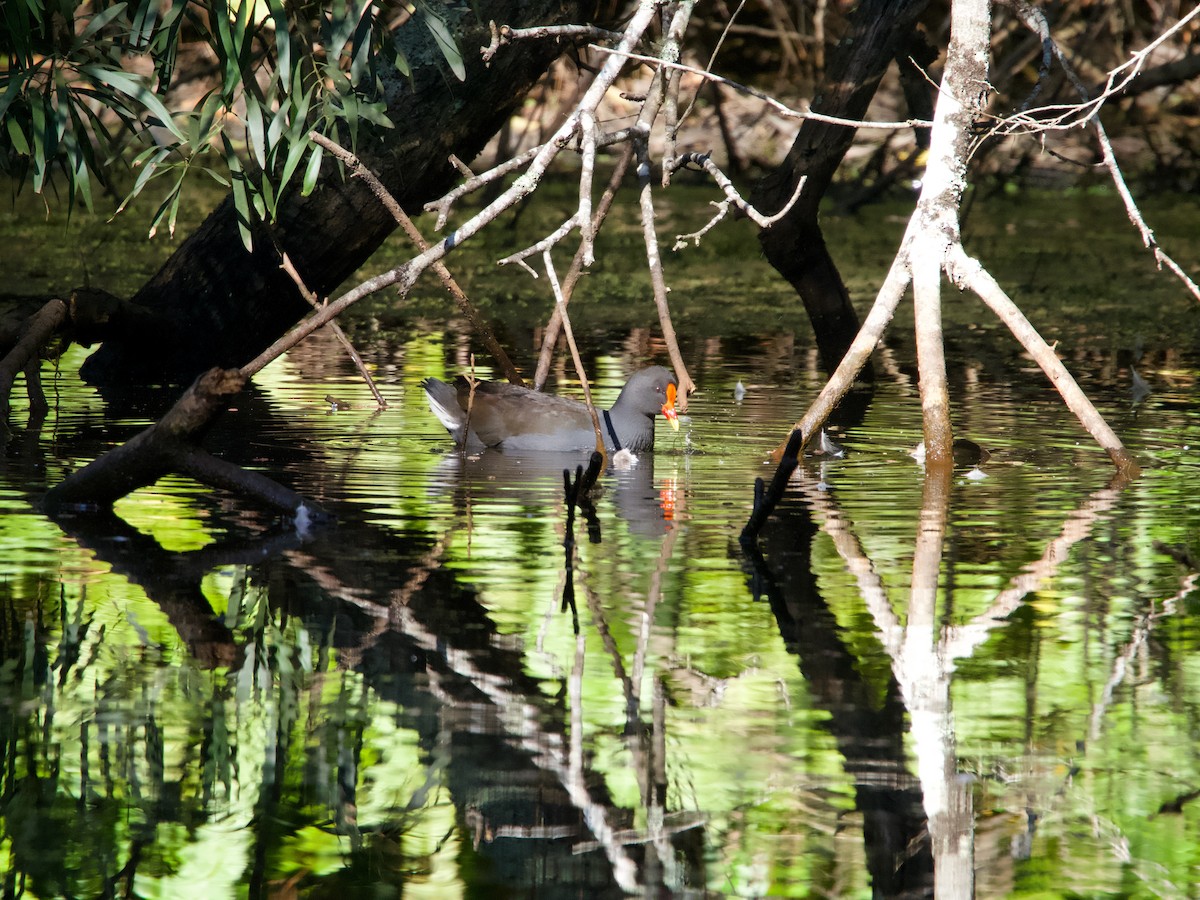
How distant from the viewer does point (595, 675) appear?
4.68 meters

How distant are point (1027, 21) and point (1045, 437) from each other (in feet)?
6.22

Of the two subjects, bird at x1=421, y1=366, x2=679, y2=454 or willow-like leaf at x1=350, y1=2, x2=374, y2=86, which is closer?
willow-like leaf at x1=350, y1=2, x2=374, y2=86

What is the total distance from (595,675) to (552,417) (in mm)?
3639

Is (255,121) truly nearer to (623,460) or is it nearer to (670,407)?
(623,460)

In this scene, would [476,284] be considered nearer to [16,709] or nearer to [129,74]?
[129,74]

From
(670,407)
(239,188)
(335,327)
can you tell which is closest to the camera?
(239,188)

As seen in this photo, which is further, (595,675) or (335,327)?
→ (335,327)

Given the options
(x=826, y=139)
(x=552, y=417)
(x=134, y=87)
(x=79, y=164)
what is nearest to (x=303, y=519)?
(x=134, y=87)

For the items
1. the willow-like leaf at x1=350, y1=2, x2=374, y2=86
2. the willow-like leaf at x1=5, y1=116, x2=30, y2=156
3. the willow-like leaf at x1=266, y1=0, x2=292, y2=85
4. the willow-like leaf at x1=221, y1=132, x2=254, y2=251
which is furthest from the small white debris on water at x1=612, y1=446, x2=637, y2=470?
the willow-like leaf at x1=5, y1=116, x2=30, y2=156

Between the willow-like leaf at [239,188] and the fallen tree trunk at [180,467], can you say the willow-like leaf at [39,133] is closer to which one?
the willow-like leaf at [239,188]

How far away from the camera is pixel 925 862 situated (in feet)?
11.7

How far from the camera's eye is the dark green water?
11.8ft

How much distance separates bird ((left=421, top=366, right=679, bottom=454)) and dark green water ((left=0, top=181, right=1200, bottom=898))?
0.17 meters

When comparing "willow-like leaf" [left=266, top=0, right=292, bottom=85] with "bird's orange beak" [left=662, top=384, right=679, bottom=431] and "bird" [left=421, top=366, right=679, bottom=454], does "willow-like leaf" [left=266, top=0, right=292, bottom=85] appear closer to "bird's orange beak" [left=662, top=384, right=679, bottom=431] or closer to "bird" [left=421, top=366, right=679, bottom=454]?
"bird" [left=421, top=366, right=679, bottom=454]
